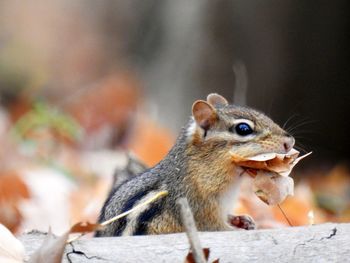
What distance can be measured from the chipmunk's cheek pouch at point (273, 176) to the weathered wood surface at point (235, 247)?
0.36 m

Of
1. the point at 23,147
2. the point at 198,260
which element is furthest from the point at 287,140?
the point at 23,147

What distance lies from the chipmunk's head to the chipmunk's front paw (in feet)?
0.86

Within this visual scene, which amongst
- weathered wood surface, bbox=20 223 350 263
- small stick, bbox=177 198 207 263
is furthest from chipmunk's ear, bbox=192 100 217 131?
small stick, bbox=177 198 207 263

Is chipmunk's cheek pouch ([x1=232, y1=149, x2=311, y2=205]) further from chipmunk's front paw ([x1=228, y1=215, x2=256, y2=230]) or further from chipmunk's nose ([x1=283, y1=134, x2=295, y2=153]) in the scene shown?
chipmunk's front paw ([x1=228, y1=215, x2=256, y2=230])

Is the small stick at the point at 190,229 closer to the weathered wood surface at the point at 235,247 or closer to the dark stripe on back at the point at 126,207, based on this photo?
the weathered wood surface at the point at 235,247

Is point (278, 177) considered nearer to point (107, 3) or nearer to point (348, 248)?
point (348, 248)

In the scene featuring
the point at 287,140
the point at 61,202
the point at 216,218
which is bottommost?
the point at 61,202

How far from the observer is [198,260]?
3.07m

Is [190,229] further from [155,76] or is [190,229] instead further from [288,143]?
[155,76]

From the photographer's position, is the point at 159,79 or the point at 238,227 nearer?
the point at 238,227

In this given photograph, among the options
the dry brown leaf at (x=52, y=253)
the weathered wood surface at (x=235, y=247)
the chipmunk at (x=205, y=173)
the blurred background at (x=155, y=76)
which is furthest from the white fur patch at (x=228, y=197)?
the blurred background at (x=155, y=76)

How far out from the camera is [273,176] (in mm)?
4105

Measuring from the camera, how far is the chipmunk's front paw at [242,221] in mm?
4344

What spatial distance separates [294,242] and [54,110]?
16.6ft
